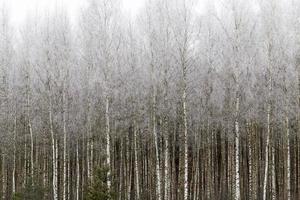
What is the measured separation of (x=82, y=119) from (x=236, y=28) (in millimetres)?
11467

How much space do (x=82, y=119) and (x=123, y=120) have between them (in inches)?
102

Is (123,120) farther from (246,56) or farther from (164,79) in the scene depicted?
(246,56)

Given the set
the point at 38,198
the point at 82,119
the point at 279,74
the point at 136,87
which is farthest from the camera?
the point at 82,119

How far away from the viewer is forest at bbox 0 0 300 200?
56.0 ft

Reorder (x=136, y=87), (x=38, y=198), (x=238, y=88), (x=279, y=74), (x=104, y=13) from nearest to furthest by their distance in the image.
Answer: (x=38, y=198)
(x=238, y=88)
(x=279, y=74)
(x=104, y=13)
(x=136, y=87)

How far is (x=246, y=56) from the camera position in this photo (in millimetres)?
16594

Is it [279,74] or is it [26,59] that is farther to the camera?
[26,59]

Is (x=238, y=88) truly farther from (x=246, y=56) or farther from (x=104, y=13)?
(x=104, y=13)

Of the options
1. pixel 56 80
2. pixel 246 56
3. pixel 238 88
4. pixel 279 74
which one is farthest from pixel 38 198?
pixel 279 74

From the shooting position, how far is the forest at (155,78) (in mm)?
17062

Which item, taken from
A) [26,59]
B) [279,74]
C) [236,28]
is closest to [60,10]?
[26,59]

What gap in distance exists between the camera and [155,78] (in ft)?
59.8

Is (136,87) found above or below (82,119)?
above

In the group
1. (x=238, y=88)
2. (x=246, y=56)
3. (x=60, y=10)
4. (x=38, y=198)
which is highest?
(x=60, y=10)
